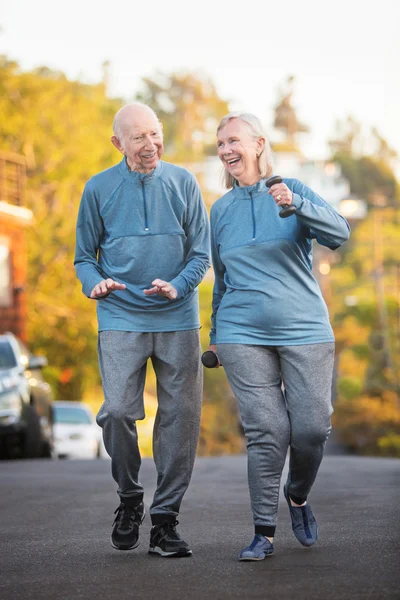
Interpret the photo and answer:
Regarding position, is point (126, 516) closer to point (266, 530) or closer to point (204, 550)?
point (204, 550)

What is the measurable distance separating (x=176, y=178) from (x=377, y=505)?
121 inches

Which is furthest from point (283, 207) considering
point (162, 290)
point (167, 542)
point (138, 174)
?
point (167, 542)

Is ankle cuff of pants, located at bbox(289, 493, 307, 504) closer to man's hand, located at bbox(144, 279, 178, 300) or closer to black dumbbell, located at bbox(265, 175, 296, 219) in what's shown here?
man's hand, located at bbox(144, 279, 178, 300)

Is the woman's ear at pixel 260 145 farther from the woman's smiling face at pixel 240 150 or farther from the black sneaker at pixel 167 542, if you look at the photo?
the black sneaker at pixel 167 542

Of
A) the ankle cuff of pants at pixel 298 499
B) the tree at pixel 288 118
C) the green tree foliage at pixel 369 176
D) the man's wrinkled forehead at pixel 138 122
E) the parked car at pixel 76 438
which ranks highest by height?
the tree at pixel 288 118

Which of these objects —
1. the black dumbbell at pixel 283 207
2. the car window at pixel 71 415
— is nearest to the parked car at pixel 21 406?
the black dumbbell at pixel 283 207

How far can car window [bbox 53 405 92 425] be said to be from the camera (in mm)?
31172

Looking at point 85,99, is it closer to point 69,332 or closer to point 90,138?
point 90,138

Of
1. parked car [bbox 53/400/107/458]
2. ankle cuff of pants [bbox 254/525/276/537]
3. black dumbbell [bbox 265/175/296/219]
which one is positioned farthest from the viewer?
parked car [bbox 53/400/107/458]

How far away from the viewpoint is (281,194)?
6191 mm

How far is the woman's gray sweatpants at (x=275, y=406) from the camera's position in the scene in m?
6.35

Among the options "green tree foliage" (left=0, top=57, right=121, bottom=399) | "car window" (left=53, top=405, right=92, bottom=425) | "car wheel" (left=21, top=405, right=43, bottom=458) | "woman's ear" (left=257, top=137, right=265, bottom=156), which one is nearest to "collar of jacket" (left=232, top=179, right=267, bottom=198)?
"woman's ear" (left=257, top=137, right=265, bottom=156)

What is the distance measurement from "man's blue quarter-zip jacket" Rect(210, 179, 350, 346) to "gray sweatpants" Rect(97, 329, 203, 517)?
0.20 meters

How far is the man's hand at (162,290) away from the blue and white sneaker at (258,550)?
3.63ft
